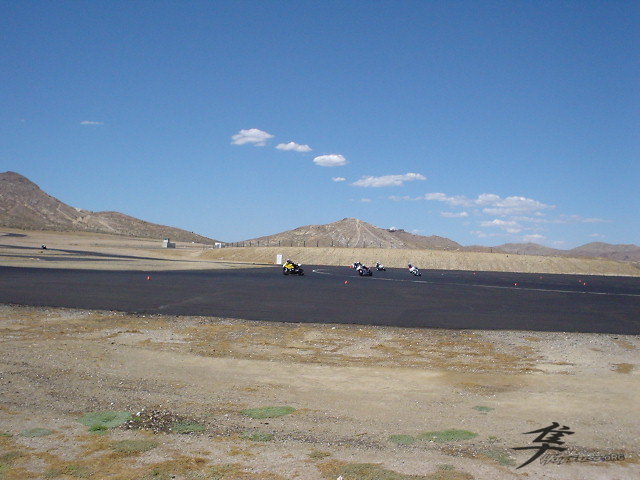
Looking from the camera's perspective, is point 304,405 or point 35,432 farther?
point 304,405

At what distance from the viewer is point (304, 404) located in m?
10.7

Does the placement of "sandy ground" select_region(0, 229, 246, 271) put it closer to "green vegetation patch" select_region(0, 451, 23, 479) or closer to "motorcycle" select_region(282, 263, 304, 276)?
"motorcycle" select_region(282, 263, 304, 276)

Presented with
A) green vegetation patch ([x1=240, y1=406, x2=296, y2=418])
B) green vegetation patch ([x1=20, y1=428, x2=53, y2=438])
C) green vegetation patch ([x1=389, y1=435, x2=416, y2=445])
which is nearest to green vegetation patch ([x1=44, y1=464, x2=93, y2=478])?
green vegetation patch ([x1=20, y1=428, x2=53, y2=438])

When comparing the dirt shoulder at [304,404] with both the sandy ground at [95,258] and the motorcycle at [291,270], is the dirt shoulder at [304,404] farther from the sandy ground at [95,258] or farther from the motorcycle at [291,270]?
the sandy ground at [95,258]

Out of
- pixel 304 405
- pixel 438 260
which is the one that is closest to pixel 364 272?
pixel 438 260

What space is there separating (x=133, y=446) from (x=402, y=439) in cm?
413

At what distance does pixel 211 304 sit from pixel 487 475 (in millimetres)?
20983

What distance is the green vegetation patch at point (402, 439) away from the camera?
869 centimetres

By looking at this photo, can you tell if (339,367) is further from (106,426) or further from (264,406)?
(106,426)

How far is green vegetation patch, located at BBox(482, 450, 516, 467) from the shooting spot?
7.92 m

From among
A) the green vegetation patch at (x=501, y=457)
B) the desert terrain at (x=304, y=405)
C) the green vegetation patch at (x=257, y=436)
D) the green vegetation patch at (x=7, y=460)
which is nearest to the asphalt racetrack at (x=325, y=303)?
the desert terrain at (x=304, y=405)

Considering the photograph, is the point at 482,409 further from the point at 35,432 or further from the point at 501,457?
the point at 35,432

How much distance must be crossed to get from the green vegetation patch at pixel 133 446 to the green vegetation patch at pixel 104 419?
0.85 m

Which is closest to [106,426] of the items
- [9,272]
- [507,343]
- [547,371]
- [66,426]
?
[66,426]
